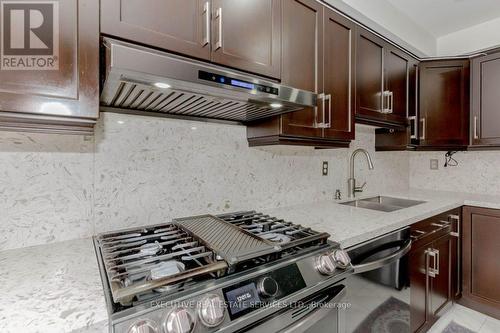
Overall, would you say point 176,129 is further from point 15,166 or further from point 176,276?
point 176,276

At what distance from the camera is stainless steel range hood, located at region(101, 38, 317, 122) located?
77 cm

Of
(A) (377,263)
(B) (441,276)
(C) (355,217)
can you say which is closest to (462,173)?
(B) (441,276)

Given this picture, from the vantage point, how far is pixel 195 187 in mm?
1395

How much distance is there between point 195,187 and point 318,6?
122 centimetres

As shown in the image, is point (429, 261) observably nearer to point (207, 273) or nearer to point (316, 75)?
point (316, 75)

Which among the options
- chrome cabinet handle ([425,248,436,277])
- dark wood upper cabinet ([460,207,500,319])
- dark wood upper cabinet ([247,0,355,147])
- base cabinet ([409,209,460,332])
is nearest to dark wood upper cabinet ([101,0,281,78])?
dark wood upper cabinet ([247,0,355,147])

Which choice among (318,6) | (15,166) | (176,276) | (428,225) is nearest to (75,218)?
(15,166)

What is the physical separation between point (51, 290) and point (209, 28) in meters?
1.01

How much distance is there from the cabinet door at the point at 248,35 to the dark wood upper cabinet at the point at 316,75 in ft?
0.22

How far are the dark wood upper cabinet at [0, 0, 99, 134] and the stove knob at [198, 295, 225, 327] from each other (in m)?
0.66

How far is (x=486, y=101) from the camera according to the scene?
2.12m

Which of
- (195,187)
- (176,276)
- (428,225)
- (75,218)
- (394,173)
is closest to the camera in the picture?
(176,276)

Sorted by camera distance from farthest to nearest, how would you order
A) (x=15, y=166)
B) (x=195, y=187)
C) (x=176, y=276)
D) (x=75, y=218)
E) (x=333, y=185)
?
(x=333, y=185)
(x=195, y=187)
(x=75, y=218)
(x=15, y=166)
(x=176, y=276)

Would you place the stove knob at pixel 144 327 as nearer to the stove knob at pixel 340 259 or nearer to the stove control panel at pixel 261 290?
the stove control panel at pixel 261 290
